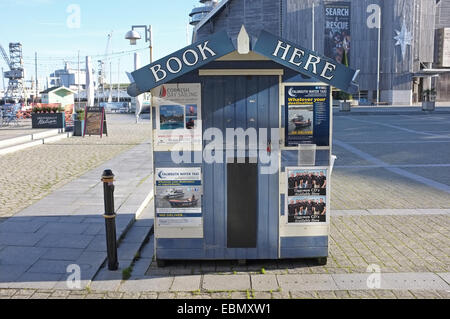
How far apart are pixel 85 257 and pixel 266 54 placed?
303cm

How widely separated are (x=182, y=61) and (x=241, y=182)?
141 cm

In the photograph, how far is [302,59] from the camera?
434cm

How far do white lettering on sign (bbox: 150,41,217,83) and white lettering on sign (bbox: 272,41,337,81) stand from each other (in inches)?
24.8

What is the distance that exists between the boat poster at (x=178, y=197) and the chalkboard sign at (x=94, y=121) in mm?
15322

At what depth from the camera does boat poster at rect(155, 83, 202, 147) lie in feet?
15.5

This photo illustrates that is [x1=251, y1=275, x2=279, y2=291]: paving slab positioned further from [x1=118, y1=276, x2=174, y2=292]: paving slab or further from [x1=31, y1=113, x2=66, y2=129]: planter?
[x1=31, y1=113, x2=66, y2=129]: planter

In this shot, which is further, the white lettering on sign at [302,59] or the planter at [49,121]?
the planter at [49,121]

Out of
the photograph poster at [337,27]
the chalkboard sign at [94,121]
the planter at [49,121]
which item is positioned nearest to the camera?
the chalkboard sign at [94,121]

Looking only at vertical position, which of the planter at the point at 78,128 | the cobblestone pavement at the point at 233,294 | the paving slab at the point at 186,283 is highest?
the planter at the point at 78,128

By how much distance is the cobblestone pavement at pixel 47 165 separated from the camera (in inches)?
320

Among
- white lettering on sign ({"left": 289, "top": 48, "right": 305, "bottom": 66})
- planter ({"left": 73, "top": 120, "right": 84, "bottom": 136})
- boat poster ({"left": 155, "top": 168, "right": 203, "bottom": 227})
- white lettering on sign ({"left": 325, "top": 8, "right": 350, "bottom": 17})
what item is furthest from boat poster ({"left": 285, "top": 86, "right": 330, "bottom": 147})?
white lettering on sign ({"left": 325, "top": 8, "right": 350, "bottom": 17})

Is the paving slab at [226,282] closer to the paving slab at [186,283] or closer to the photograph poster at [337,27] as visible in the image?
the paving slab at [186,283]

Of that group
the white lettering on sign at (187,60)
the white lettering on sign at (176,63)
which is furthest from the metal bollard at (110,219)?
the white lettering on sign at (187,60)
